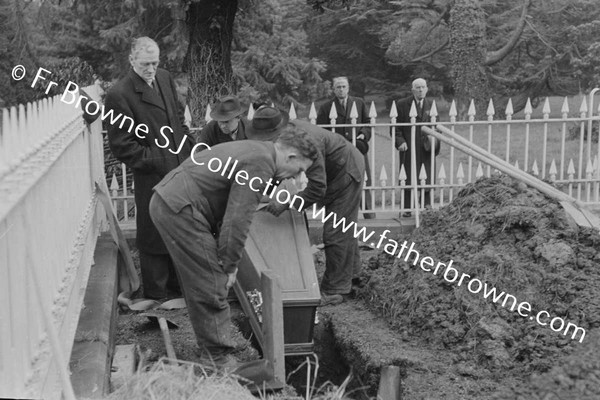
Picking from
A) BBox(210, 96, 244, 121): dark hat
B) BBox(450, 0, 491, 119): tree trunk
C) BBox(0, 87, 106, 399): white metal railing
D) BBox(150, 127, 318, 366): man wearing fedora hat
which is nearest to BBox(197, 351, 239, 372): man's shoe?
BBox(150, 127, 318, 366): man wearing fedora hat

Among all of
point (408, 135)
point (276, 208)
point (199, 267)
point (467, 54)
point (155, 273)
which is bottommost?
point (155, 273)

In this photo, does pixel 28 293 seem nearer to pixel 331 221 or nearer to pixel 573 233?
pixel 331 221

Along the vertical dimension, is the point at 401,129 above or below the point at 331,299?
above

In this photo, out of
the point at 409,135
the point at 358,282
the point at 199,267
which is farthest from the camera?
the point at 409,135

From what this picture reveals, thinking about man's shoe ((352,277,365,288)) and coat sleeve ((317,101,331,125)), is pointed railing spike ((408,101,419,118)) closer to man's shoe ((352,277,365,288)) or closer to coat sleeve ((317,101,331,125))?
coat sleeve ((317,101,331,125))

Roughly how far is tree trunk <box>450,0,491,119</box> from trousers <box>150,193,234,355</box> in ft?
50.7

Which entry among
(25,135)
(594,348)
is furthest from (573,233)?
(25,135)

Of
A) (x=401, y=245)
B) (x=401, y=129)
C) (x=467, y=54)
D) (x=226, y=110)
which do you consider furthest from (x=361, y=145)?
(x=467, y=54)

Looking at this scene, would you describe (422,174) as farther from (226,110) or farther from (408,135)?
(226,110)

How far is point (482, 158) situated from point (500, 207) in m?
0.43

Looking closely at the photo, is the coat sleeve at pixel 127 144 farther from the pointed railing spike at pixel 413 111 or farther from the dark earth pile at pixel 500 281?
the pointed railing spike at pixel 413 111

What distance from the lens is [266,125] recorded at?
561cm

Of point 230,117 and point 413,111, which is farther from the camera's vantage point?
point 413,111

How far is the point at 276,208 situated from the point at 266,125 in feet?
2.05
